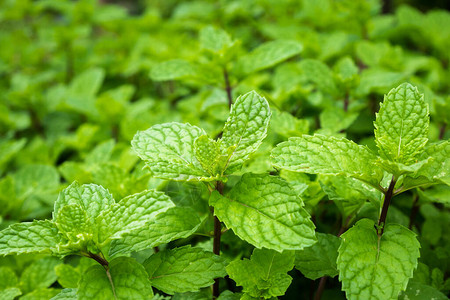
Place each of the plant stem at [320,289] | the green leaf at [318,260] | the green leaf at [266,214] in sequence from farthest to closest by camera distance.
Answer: the plant stem at [320,289] < the green leaf at [318,260] < the green leaf at [266,214]

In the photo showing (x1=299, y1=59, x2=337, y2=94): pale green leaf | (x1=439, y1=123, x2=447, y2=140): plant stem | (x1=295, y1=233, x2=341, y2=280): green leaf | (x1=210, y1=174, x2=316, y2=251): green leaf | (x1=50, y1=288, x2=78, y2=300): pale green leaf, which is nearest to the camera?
(x1=210, y1=174, x2=316, y2=251): green leaf

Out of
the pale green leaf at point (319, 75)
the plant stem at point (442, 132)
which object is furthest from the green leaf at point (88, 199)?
the plant stem at point (442, 132)

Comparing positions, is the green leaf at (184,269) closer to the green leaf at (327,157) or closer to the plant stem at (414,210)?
the green leaf at (327,157)

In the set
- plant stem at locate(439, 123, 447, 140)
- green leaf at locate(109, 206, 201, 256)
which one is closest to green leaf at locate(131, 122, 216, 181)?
green leaf at locate(109, 206, 201, 256)

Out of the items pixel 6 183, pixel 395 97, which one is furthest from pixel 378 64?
pixel 6 183

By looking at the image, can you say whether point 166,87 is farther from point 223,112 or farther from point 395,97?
point 395,97

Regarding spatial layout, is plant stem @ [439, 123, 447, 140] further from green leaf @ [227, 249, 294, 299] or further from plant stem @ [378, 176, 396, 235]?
green leaf @ [227, 249, 294, 299]

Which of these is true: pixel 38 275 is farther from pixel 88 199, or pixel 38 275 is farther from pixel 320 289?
pixel 320 289
